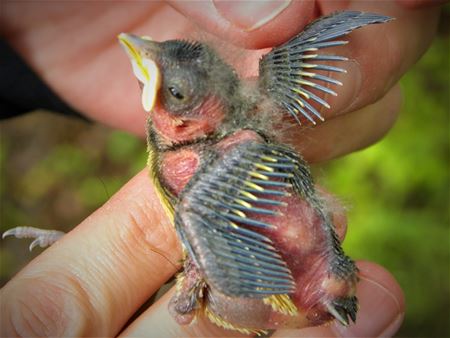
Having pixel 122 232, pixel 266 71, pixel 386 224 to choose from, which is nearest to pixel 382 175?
pixel 386 224

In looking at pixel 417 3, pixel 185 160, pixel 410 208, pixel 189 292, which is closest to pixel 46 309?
pixel 189 292

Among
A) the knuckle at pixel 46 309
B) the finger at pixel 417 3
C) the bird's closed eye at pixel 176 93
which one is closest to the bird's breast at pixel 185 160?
the bird's closed eye at pixel 176 93

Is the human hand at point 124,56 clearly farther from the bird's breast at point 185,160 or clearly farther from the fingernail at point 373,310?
the bird's breast at point 185,160

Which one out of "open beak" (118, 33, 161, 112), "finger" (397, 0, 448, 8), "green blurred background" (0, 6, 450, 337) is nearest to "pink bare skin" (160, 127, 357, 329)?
"open beak" (118, 33, 161, 112)

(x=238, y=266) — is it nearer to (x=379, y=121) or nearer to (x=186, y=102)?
(x=186, y=102)

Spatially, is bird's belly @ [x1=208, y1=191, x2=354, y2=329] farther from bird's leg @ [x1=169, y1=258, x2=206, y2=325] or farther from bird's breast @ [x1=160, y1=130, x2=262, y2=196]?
bird's breast @ [x1=160, y1=130, x2=262, y2=196]
